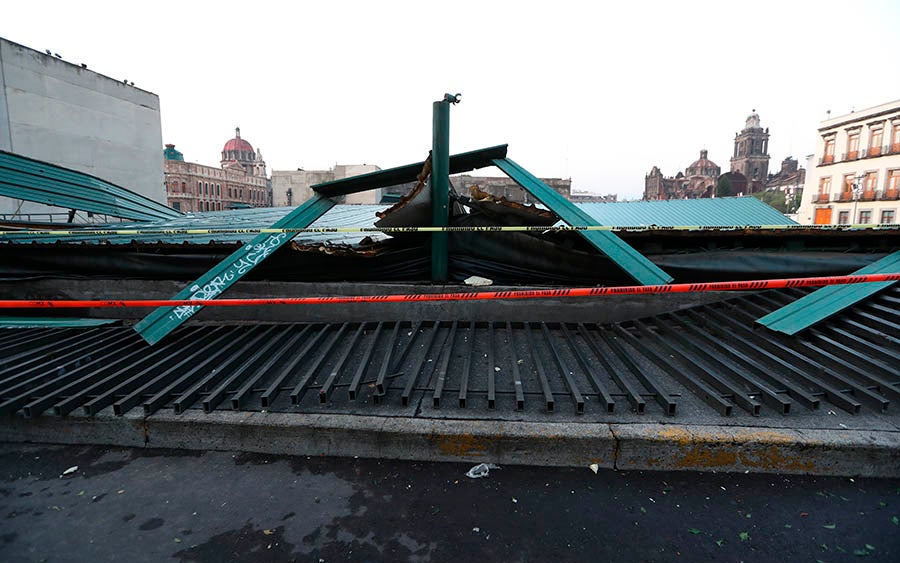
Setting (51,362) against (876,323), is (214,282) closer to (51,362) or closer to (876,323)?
(51,362)

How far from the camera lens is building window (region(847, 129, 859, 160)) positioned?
38859mm

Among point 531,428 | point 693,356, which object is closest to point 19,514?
point 531,428

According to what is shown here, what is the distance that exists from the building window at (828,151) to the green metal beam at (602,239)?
5170 centimetres

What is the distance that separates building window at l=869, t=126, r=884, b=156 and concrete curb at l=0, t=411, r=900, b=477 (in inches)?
1956

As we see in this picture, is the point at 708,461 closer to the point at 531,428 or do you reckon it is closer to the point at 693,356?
the point at 531,428

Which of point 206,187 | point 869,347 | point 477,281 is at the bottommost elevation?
point 869,347

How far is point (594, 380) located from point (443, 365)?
144 cm

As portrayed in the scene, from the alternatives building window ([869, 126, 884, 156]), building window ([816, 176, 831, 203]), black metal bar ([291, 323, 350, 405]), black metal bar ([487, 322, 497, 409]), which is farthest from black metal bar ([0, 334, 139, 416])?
building window ([816, 176, 831, 203])

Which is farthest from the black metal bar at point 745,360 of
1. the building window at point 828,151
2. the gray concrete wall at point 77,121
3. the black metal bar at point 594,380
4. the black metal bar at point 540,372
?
the building window at point 828,151

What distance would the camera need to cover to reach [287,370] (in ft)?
13.8

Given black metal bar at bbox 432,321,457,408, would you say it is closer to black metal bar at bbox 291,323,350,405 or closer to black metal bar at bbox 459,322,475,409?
black metal bar at bbox 459,322,475,409

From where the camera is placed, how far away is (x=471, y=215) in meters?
6.24

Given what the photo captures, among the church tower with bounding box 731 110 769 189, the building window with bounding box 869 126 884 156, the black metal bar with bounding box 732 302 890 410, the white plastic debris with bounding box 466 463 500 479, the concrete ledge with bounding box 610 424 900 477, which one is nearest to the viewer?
the concrete ledge with bounding box 610 424 900 477

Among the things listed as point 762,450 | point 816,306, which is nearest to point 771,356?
point 816,306
